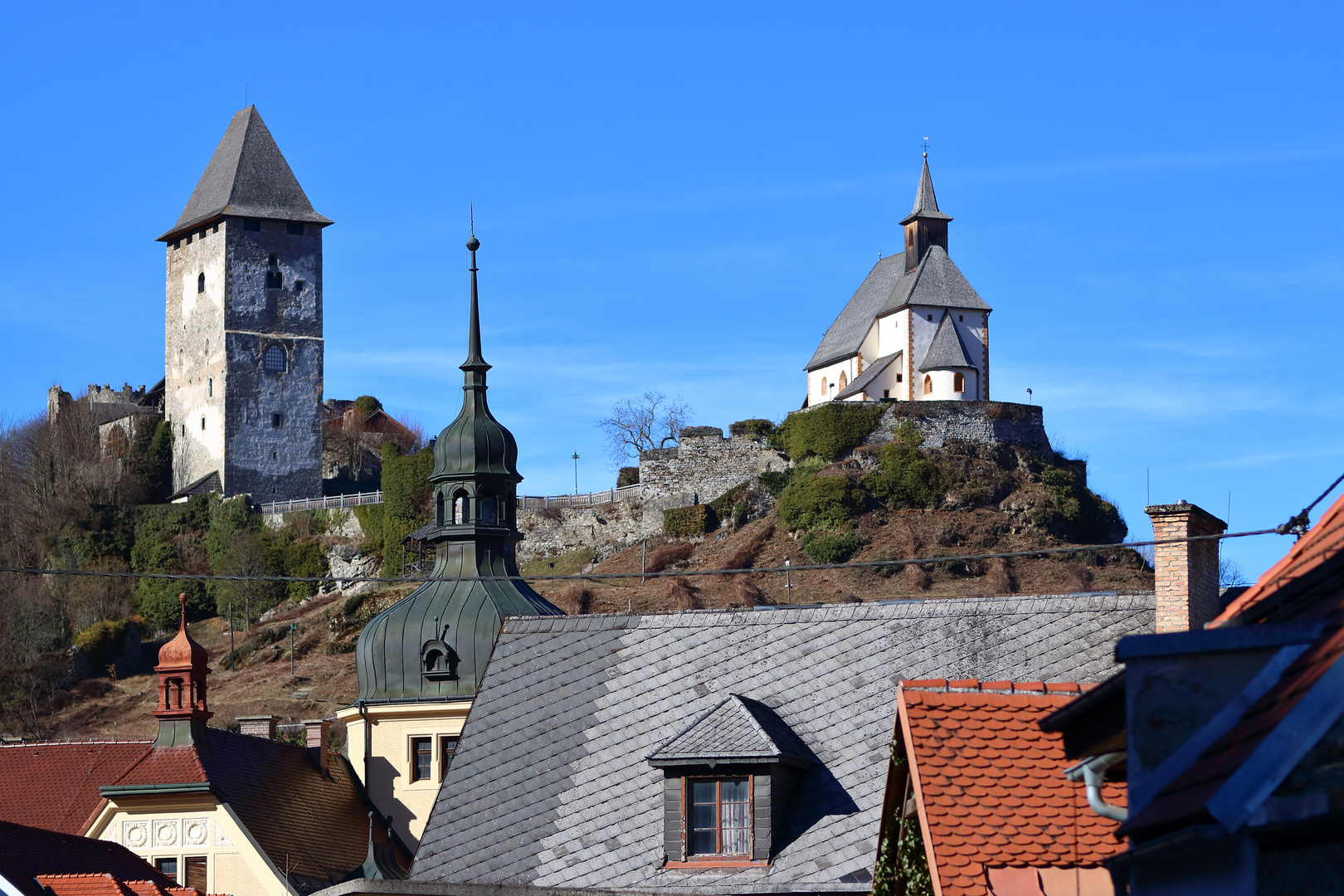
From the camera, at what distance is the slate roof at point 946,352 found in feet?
243

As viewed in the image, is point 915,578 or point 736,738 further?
point 915,578

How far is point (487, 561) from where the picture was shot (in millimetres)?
33125

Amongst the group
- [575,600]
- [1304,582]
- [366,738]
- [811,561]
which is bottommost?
[366,738]

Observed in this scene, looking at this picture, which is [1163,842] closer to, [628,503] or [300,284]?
[628,503]

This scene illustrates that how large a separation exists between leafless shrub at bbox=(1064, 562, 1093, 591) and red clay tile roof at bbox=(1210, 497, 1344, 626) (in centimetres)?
5060

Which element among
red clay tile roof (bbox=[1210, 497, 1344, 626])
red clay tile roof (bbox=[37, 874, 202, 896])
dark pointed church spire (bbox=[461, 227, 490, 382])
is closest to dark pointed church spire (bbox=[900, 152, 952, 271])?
dark pointed church spire (bbox=[461, 227, 490, 382])

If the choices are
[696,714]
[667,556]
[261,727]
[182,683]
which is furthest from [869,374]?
[696,714]

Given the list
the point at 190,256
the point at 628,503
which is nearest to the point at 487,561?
the point at 628,503

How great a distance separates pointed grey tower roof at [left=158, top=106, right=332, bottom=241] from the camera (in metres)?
78.0

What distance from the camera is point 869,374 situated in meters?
75.2

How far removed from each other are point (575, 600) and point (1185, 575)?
4311 centimetres

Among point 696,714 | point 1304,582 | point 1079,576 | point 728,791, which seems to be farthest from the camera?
point 1079,576

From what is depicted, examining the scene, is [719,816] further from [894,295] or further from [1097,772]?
[894,295]

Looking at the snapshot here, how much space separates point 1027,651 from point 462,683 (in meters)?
15.4
